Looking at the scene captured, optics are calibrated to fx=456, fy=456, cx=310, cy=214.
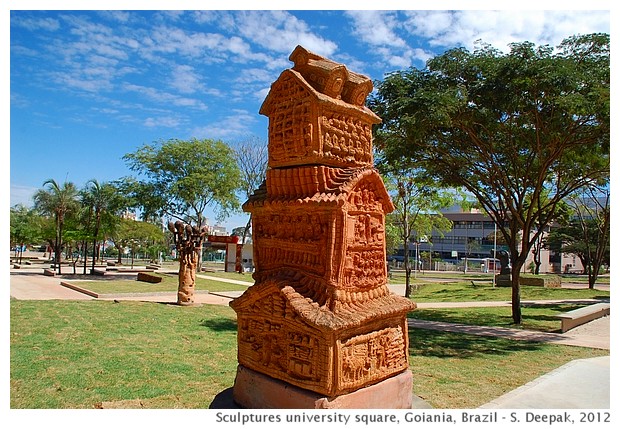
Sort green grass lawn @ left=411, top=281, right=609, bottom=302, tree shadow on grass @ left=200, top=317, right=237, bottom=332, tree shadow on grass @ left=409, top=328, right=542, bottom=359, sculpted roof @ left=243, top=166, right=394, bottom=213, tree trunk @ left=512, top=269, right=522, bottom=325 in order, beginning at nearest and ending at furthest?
sculpted roof @ left=243, top=166, right=394, bottom=213
tree shadow on grass @ left=409, top=328, right=542, bottom=359
tree shadow on grass @ left=200, top=317, right=237, bottom=332
tree trunk @ left=512, top=269, right=522, bottom=325
green grass lawn @ left=411, top=281, right=609, bottom=302

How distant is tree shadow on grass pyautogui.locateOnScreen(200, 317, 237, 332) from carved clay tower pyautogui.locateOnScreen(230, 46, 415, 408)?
711 centimetres

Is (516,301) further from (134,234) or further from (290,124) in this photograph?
(134,234)

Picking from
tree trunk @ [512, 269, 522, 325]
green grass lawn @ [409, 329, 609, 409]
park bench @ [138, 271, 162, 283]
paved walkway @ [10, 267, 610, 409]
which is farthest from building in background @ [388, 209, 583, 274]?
green grass lawn @ [409, 329, 609, 409]

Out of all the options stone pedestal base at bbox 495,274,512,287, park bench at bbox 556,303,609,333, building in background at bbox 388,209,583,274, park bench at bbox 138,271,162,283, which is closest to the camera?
park bench at bbox 556,303,609,333

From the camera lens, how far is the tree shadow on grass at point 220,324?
12.7 metres

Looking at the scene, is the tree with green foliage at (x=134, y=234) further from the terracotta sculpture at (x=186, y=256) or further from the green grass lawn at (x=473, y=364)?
the green grass lawn at (x=473, y=364)

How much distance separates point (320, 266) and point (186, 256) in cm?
1342

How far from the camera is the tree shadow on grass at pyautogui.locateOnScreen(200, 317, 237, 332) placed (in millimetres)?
12679

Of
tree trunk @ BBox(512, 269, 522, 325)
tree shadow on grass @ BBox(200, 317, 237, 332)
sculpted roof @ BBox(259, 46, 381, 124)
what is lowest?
tree shadow on grass @ BBox(200, 317, 237, 332)

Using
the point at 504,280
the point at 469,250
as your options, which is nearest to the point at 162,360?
the point at 504,280

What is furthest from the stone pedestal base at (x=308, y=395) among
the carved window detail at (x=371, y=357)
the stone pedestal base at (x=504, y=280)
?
the stone pedestal base at (x=504, y=280)

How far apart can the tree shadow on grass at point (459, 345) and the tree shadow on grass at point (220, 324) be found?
5027mm

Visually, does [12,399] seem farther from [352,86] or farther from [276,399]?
[352,86]

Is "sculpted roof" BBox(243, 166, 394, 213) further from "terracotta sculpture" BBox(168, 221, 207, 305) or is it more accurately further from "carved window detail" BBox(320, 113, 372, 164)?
"terracotta sculpture" BBox(168, 221, 207, 305)
